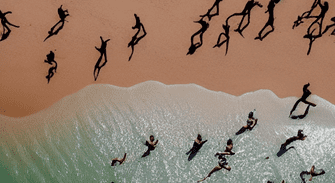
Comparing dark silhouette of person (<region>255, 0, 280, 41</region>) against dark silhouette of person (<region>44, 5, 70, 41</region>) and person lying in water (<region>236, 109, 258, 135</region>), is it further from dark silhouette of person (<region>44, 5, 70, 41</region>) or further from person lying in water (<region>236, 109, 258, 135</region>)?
dark silhouette of person (<region>44, 5, 70, 41</region>)

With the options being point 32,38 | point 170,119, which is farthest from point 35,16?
point 170,119

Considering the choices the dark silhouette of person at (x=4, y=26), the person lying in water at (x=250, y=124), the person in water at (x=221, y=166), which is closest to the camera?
the person in water at (x=221, y=166)

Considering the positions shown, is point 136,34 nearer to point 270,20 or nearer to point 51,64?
point 51,64

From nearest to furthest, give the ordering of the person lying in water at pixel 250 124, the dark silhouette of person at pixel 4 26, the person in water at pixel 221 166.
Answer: the person in water at pixel 221 166 < the person lying in water at pixel 250 124 < the dark silhouette of person at pixel 4 26

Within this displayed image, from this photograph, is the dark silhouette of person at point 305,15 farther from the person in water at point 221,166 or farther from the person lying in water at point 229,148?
the person in water at point 221,166

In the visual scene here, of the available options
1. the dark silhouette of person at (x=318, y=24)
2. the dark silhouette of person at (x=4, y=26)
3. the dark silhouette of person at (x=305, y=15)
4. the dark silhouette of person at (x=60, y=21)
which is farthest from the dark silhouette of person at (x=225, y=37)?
the dark silhouette of person at (x=4, y=26)

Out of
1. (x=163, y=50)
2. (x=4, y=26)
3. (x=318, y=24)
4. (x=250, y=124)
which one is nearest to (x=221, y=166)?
(x=250, y=124)
